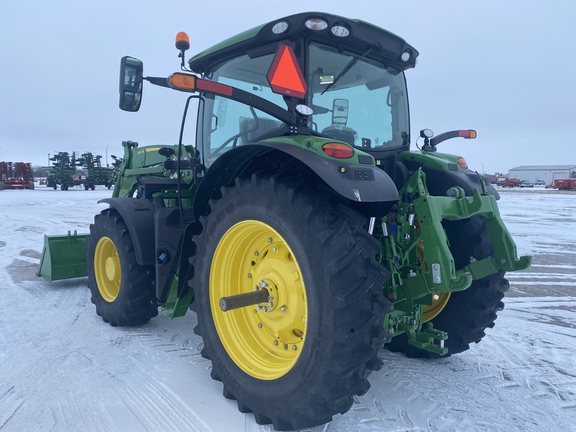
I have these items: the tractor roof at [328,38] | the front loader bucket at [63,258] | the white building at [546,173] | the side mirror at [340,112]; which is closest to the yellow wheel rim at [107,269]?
the front loader bucket at [63,258]

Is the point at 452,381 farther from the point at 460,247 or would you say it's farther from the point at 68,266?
the point at 68,266

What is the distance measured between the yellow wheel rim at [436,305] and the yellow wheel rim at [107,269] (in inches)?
111

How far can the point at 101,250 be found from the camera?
168 inches

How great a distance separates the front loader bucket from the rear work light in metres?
4.15

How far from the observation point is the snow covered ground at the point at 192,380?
93.3 inches

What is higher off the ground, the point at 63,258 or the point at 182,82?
the point at 182,82

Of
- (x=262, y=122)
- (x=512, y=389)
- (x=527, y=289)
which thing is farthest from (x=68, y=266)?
(x=527, y=289)

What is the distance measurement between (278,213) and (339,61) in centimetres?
122

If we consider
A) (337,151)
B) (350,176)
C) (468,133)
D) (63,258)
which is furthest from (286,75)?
(63,258)

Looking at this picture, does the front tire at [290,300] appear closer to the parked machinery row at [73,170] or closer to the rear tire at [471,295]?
the rear tire at [471,295]

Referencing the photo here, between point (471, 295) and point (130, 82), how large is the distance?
289 centimetres

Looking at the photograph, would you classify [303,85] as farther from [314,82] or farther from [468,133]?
[468,133]

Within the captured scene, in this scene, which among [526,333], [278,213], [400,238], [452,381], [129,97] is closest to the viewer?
[278,213]

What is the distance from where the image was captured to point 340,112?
2.92 m
